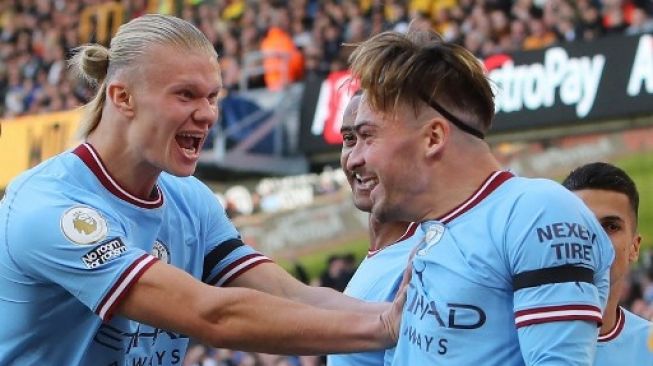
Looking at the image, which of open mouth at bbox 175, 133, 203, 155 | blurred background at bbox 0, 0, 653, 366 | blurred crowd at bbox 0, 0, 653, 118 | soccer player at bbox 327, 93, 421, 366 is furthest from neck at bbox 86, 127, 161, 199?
blurred background at bbox 0, 0, 653, 366

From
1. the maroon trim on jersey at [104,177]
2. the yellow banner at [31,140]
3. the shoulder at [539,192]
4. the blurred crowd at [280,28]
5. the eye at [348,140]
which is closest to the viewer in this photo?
the shoulder at [539,192]

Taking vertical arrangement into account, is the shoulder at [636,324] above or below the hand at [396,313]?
below

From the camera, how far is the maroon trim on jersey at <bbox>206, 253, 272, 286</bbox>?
16.7 ft

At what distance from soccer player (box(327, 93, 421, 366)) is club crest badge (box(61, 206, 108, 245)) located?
3.17 ft

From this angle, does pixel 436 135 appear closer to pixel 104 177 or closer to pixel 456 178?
pixel 456 178

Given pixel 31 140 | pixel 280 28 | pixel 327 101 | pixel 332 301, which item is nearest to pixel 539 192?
pixel 332 301

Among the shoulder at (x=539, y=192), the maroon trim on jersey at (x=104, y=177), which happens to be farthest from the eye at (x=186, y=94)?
the shoulder at (x=539, y=192)

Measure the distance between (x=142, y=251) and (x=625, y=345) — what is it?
1837 mm

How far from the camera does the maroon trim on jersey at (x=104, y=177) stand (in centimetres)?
473

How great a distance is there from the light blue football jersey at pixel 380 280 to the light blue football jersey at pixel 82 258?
1.93ft

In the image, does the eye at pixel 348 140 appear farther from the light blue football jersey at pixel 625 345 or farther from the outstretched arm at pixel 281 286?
the light blue football jersey at pixel 625 345

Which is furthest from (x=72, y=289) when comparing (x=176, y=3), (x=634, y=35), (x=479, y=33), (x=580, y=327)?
(x=176, y=3)

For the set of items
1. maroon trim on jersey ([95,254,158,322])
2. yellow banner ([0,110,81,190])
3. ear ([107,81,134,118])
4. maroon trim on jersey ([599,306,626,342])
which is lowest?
yellow banner ([0,110,81,190])

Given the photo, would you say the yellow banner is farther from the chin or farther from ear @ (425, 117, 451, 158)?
ear @ (425, 117, 451, 158)
